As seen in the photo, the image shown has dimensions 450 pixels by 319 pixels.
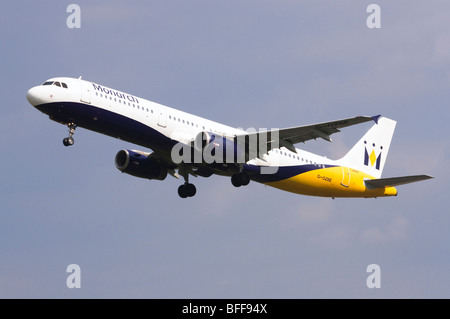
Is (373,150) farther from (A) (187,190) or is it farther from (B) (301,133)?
(A) (187,190)

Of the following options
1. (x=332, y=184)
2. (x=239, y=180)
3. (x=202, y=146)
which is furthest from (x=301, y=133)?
(x=332, y=184)

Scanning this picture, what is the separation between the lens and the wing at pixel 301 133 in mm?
47719

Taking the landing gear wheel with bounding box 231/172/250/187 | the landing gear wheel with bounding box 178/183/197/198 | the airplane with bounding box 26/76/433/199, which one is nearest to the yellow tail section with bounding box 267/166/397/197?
the airplane with bounding box 26/76/433/199

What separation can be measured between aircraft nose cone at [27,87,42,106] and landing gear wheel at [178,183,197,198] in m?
12.8

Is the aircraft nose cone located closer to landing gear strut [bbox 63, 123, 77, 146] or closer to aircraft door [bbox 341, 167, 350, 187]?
landing gear strut [bbox 63, 123, 77, 146]

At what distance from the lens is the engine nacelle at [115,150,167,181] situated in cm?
5488

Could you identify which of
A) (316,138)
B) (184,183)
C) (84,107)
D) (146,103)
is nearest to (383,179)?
(316,138)

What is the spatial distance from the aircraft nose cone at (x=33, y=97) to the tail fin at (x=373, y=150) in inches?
858

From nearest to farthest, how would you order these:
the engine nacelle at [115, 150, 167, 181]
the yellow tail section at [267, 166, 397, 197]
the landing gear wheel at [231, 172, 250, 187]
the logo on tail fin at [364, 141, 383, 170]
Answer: the landing gear wheel at [231, 172, 250, 187]
the engine nacelle at [115, 150, 167, 181]
the yellow tail section at [267, 166, 397, 197]
the logo on tail fin at [364, 141, 383, 170]

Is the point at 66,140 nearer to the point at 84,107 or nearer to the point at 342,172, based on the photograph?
the point at 84,107

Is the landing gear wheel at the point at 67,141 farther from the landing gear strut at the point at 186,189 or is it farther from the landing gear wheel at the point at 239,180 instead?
the landing gear wheel at the point at 239,180

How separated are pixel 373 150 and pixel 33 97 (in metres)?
26.0

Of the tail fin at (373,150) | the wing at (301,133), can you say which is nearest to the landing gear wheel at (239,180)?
the wing at (301,133)
